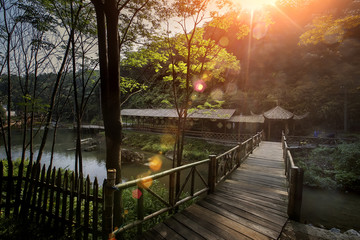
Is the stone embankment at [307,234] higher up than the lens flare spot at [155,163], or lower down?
higher up

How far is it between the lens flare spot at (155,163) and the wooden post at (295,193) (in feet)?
39.4

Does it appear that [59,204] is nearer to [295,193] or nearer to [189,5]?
[295,193]

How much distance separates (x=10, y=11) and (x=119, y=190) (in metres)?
6.81

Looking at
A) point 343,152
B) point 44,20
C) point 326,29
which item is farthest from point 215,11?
point 343,152

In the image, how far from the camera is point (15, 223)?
374 cm

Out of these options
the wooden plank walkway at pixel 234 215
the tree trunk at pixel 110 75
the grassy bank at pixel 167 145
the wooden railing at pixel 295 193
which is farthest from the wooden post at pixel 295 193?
the grassy bank at pixel 167 145

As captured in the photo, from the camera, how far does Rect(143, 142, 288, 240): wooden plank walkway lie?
3.14 m

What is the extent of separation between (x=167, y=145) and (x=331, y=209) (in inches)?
628

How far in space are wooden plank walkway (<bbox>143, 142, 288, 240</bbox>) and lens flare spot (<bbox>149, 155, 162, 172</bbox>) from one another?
10029 millimetres

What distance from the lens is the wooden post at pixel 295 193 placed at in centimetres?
377

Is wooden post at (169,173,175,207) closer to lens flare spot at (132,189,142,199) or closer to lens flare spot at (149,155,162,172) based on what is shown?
lens flare spot at (132,189,142,199)

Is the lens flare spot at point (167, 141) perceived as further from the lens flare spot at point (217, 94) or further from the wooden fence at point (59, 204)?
the wooden fence at point (59, 204)

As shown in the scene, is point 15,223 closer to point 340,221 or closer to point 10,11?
point 10,11

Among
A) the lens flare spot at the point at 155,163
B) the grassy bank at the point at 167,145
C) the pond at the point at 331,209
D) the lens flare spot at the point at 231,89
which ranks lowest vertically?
the lens flare spot at the point at 155,163
